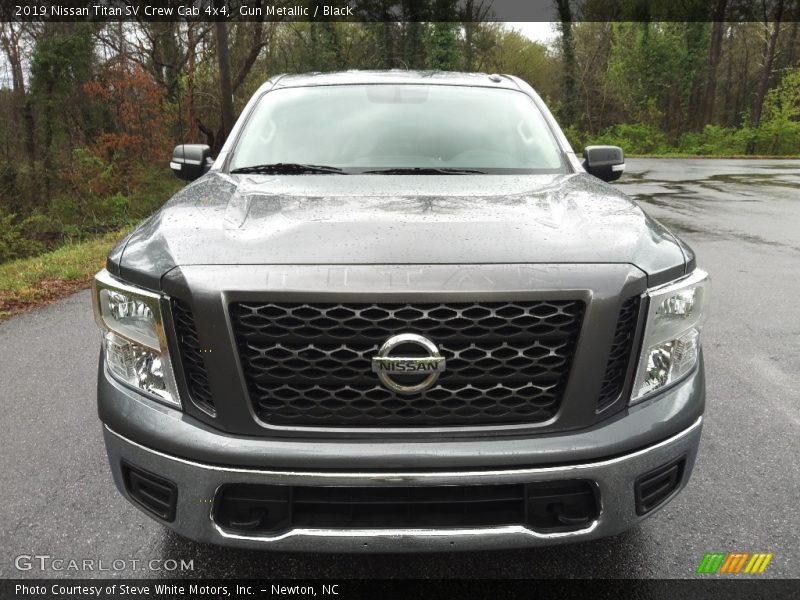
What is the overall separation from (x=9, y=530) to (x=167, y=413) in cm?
117

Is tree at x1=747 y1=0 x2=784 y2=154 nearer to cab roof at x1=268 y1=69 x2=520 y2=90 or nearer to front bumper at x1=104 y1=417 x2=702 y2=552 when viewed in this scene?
cab roof at x1=268 y1=69 x2=520 y2=90

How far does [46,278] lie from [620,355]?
261 inches

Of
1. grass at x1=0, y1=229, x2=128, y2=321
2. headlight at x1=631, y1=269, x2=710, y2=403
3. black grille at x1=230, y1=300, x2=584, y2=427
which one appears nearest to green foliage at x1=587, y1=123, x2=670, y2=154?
grass at x1=0, y1=229, x2=128, y2=321

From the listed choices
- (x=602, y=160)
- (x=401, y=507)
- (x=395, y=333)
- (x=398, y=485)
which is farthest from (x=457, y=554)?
(x=602, y=160)

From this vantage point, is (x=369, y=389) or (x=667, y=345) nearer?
(x=369, y=389)

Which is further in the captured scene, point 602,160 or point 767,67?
point 767,67

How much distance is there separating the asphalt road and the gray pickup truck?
509 millimetres

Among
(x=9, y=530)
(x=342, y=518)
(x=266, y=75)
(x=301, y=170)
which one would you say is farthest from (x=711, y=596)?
(x=266, y=75)

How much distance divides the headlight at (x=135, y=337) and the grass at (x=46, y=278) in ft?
14.1

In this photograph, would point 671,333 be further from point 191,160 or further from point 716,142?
point 716,142

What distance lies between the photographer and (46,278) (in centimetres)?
673

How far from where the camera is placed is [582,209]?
215 cm

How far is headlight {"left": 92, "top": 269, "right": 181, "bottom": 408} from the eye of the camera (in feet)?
5.89

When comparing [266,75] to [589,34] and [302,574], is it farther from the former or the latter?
[302,574]
